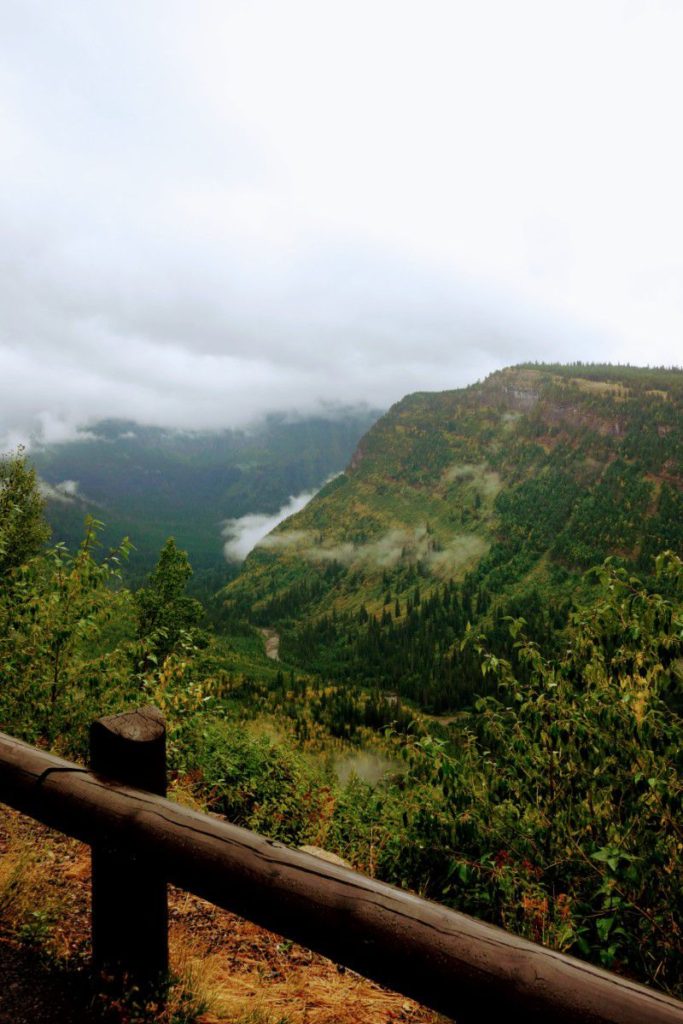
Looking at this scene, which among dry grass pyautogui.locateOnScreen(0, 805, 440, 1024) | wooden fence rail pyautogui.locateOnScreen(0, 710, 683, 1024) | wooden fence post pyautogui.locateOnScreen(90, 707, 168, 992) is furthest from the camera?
dry grass pyautogui.locateOnScreen(0, 805, 440, 1024)

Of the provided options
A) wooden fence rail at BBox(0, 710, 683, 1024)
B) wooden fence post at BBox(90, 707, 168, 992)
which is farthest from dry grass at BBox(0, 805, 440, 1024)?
wooden fence rail at BBox(0, 710, 683, 1024)

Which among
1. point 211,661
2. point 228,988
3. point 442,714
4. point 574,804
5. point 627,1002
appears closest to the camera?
Result: point 627,1002

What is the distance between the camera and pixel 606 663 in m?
6.47

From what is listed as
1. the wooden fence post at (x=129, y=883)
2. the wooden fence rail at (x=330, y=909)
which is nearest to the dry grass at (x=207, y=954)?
the wooden fence post at (x=129, y=883)

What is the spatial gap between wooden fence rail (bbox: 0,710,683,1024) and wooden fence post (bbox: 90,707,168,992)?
0.06ft

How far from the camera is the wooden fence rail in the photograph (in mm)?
1731

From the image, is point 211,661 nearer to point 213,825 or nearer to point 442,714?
point 213,825

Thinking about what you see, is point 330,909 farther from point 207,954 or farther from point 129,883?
point 207,954

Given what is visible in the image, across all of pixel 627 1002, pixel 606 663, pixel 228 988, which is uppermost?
pixel 627 1002

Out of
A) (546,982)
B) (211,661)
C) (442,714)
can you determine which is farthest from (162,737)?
(442,714)

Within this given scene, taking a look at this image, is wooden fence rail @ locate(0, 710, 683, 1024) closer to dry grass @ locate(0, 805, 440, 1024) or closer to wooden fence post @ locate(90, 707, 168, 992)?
wooden fence post @ locate(90, 707, 168, 992)

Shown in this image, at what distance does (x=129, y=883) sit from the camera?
2.88 metres

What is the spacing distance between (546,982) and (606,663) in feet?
17.5

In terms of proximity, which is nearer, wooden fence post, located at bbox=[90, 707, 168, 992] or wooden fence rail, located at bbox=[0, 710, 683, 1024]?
wooden fence rail, located at bbox=[0, 710, 683, 1024]
